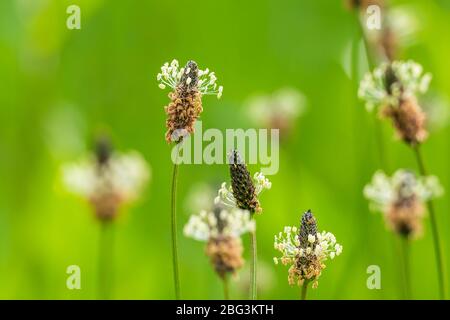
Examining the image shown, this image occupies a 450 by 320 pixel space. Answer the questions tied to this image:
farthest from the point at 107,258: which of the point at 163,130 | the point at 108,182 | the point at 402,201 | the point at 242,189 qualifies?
the point at 242,189

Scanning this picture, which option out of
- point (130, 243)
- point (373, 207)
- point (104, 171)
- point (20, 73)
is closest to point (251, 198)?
point (373, 207)

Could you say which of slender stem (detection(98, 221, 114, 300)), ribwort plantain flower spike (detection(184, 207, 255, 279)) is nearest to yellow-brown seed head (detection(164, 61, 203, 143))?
ribwort plantain flower spike (detection(184, 207, 255, 279))

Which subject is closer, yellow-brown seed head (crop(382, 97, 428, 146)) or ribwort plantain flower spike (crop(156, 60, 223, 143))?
ribwort plantain flower spike (crop(156, 60, 223, 143))

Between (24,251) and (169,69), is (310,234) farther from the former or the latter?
(24,251)

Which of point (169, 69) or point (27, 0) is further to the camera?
point (27, 0)

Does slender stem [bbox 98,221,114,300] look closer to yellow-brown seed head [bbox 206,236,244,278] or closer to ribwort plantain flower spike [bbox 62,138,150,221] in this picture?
ribwort plantain flower spike [bbox 62,138,150,221]

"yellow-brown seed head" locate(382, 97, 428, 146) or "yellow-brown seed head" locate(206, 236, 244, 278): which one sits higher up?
"yellow-brown seed head" locate(382, 97, 428, 146)
